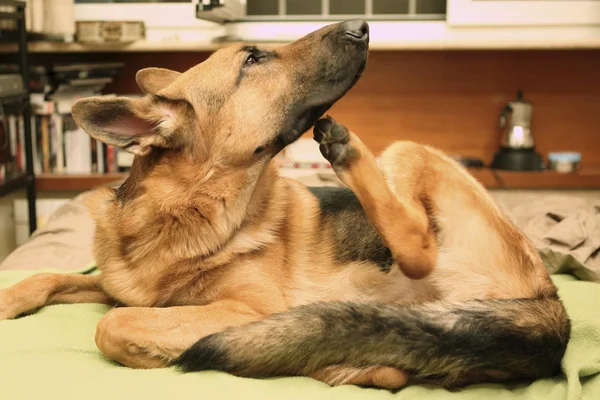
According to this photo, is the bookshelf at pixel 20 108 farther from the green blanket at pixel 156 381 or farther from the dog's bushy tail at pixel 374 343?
the dog's bushy tail at pixel 374 343

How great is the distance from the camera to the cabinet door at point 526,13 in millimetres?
3498

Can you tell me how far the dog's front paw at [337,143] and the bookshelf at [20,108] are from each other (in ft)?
6.62

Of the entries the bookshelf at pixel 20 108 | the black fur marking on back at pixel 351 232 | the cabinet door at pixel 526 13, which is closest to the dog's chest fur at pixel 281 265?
the black fur marking on back at pixel 351 232

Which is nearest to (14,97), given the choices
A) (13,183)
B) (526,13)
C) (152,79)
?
(13,183)

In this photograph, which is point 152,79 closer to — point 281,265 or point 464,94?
point 281,265

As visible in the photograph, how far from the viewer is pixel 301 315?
3.95ft

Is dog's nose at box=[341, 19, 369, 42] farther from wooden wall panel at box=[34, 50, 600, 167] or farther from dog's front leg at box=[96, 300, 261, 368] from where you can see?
wooden wall panel at box=[34, 50, 600, 167]

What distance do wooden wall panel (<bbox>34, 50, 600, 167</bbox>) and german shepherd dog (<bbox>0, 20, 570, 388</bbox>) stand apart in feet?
6.96

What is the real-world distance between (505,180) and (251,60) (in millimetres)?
2379

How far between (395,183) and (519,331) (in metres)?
0.46

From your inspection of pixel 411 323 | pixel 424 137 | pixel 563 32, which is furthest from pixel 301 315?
pixel 563 32

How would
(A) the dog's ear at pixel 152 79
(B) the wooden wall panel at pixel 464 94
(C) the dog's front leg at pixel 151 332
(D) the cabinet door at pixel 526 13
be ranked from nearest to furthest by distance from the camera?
(C) the dog's front leg at pixel 151 332
(A) the dog's ear at pixel 152 79
(D) the cabinet door at pixel 526 13
(B) the wooden wall panel at pixel 464 94

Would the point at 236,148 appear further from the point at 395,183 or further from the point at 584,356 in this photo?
the point at 584,356

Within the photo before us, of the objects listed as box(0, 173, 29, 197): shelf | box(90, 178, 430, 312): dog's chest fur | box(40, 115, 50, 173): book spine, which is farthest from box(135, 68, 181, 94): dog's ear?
box(40, 115, 50, 173): book spine
